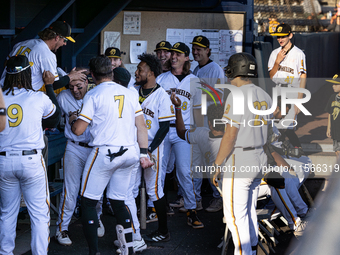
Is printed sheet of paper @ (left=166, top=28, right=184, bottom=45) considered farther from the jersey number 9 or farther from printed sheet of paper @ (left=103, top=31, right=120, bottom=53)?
the jersey number 9

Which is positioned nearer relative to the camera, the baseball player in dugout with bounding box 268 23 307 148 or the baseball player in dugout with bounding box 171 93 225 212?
the baseball player in dugout with bounding box 171 93 225 212

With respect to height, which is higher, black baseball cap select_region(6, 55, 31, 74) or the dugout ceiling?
the dugout ceiling

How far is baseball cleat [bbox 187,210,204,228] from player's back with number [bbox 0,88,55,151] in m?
2.30

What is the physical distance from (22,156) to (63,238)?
4.61ft

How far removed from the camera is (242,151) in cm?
345

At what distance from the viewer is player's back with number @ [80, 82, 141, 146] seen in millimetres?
3512

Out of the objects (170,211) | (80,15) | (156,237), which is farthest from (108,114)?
(80,15)

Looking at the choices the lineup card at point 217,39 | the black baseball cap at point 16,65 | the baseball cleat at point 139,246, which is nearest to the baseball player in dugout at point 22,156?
the black baseball cap at point 16,65

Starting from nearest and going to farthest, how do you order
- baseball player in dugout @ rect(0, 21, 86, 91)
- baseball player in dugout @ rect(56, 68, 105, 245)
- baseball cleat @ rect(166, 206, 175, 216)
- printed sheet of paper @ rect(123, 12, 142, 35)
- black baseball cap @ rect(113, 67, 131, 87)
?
black baseball cap @ rect(113, 67, 131, 87)
baseball player in dugout @ rect(0, 21, 86, 91)
baseball player in dugout @ rect(56, 68, 105, 245)
baseball cleat @ rect(166, 206, 175, 216)
printed sheet of paper @ rect(123, 12, 142, 35)

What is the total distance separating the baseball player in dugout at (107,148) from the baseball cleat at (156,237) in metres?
0.71

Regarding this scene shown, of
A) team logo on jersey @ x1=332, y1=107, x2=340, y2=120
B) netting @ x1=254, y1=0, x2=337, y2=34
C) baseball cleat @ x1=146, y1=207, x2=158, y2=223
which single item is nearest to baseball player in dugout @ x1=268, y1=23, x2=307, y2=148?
team logo on jersey @ x1=332, y1=107, x2=340, y2=120

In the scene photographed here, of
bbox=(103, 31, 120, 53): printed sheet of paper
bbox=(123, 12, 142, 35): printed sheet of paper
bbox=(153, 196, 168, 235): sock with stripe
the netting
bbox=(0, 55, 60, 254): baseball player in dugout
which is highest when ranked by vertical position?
the netting

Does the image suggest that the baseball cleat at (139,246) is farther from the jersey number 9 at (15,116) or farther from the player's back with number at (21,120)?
the jersey number 9 at (15,116)

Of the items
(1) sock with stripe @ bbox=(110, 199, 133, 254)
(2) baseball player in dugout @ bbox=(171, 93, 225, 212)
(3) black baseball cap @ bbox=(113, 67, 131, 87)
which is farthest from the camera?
(2) baseball player in dugout @ bbox=(171, 93, 225, 212)
